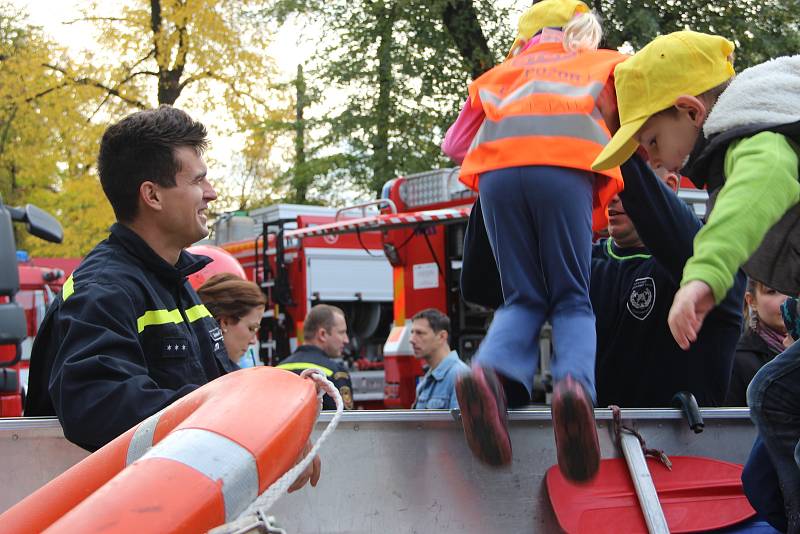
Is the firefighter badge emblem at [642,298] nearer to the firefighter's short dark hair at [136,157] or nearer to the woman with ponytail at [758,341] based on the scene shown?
the woman with ponytail at [758,341]

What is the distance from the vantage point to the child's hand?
2.23 meters

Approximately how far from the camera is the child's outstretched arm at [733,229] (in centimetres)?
226

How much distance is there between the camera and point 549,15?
3709mm

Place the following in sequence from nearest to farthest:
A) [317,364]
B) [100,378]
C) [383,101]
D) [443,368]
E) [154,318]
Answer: [100,378]
[154,318]
[317,364]
[443,368]
[383,101]

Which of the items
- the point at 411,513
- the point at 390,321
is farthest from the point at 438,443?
the point at 390,321

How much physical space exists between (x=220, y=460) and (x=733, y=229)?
3.83 feet

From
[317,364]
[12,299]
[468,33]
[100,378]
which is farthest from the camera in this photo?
[468,33]

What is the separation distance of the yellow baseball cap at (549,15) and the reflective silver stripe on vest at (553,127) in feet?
1.67

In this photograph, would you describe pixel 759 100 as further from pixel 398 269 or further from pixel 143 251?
pixel 398 269

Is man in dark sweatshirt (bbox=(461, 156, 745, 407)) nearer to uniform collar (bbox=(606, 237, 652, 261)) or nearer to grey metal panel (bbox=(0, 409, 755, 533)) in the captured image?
uniform collar (bbox=(606, 237, 652, 261))

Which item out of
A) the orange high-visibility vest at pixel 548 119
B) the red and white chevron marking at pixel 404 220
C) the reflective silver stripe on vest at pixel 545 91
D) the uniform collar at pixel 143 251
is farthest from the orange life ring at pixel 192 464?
the red and white chevron marking at pixel 404 220

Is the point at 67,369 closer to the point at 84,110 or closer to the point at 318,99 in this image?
the point at 84,110

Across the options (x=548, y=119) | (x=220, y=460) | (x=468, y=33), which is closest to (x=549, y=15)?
(x=548, y=119)

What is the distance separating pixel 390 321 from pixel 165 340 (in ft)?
41.2
